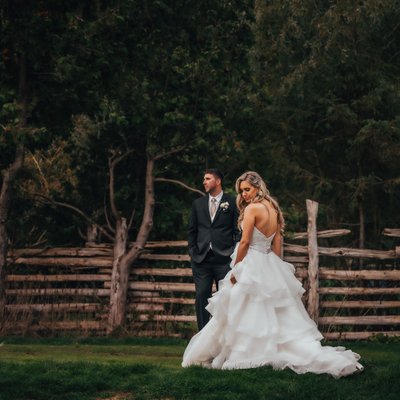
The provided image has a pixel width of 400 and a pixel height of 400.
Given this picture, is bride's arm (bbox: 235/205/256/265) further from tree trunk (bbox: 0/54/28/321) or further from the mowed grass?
tree trunk (bbox: 0/54/28/321)

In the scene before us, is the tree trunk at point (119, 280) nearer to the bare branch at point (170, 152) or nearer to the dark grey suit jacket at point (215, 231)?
the bare branch at point (170, 152)

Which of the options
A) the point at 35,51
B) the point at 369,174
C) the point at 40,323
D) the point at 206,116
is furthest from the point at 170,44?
the point at 369,174

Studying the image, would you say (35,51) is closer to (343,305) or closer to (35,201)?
(35,201)

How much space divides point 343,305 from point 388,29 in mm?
9984

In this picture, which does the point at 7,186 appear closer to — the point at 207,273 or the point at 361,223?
the point at 207,273

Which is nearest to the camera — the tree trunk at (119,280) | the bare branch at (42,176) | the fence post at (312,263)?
the fence post at (312,263)

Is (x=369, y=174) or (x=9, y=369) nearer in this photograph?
(x=9, y=369)

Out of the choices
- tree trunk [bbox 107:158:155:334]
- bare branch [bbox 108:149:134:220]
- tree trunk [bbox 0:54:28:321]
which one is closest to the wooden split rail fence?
tree trunk [bbox 107:158:155:334]

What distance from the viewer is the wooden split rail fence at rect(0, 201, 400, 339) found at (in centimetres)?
1652

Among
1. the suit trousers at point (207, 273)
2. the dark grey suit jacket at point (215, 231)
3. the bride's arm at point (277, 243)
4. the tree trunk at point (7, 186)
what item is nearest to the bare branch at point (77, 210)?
the tree trunk at point (7, 186)

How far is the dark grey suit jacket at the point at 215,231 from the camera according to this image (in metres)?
12.5

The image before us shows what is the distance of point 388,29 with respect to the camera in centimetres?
2450

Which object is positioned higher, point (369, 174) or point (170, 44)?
point (170, 44)

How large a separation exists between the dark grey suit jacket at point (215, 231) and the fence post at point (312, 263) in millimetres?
3847
